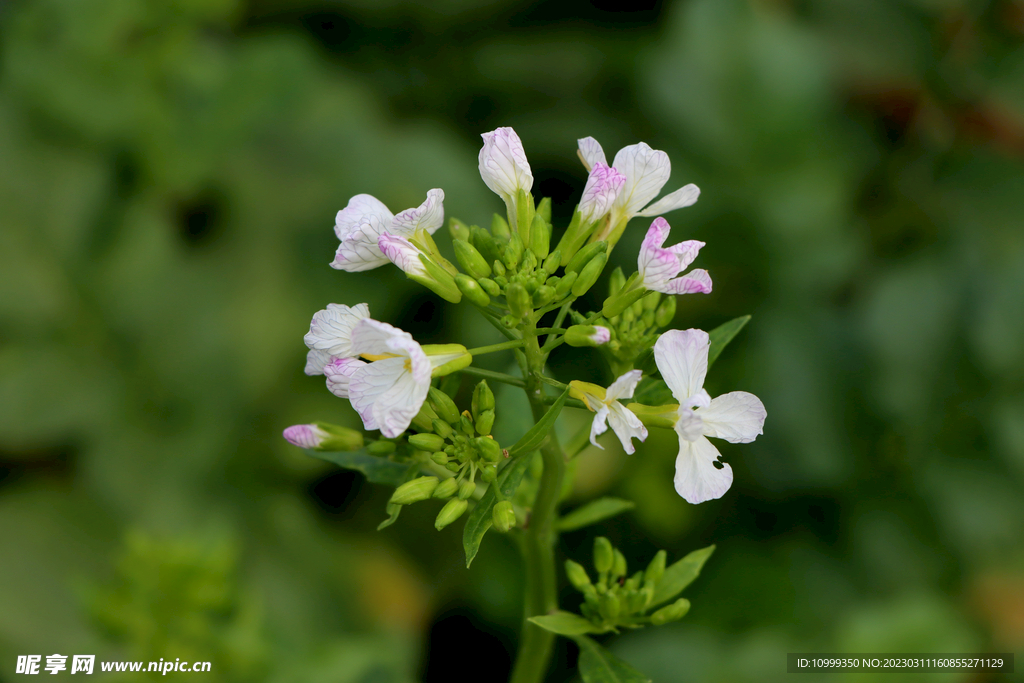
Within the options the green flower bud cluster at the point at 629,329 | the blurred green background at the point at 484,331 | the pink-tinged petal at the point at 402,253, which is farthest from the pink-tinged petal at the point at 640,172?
the blurred green background at the point at 484,331

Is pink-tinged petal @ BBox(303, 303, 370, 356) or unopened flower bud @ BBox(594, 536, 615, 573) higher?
pink-tinged petal @ BBox(303, 303, 370, 356)

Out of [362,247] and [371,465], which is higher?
[362,247]

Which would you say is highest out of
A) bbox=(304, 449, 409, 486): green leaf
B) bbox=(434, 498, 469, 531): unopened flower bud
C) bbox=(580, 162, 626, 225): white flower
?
bbox=(580, 162, 626, 225): white flower

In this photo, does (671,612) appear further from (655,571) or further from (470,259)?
(470,259)

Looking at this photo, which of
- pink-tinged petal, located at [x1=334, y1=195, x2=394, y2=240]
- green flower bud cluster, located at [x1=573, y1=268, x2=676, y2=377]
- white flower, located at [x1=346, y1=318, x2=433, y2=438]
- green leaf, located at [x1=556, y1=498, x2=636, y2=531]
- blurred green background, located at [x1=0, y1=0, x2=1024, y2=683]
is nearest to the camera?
white flower, located at [x1=346, y1=318, x2=433, y2=438]

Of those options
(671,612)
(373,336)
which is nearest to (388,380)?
(373,336)

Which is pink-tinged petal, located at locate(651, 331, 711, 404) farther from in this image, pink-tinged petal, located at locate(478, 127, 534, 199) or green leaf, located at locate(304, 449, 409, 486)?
green leaf, located at locate(304, 449, 409, 486)

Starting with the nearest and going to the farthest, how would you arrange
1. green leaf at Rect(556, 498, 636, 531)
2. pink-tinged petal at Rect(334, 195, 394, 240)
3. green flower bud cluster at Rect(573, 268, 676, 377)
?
pink-tinged petal at Rect(334, 195, 394, 240) → green flower bud cluster at Rect(573, 268, 676, 377) → green leaf at Rect(556, 498, 636, 531)

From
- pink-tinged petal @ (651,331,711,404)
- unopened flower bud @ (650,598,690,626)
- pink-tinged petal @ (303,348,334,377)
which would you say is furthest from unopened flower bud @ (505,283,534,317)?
unopened flower bud @ (650,598,690,626)
